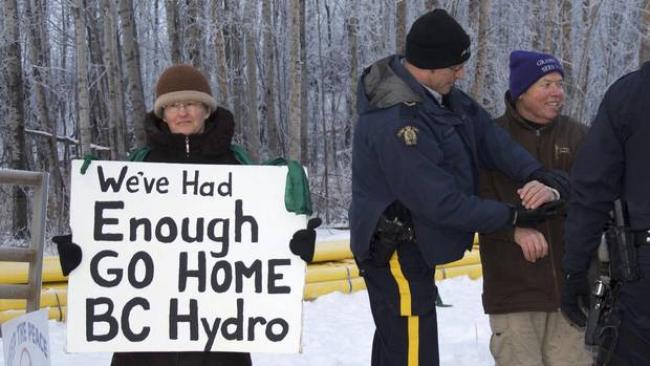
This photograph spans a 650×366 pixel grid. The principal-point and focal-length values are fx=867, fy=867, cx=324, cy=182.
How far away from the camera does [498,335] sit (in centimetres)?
373

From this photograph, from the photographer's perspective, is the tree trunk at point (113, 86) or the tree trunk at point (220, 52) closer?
the tree trunk at point (220, 52)

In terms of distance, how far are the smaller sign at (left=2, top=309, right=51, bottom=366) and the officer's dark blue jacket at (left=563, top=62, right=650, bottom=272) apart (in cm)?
176

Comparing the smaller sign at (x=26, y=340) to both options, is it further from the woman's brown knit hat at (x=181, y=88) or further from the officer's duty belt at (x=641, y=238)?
the officer's duty belt at (x=641, y=238)

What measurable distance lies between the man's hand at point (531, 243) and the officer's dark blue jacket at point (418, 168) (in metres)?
0.24

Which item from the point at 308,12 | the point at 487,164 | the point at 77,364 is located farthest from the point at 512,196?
the point at 308,12

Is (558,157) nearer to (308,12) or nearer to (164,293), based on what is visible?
(164,293)

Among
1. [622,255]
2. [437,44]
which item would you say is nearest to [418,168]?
[437,44]

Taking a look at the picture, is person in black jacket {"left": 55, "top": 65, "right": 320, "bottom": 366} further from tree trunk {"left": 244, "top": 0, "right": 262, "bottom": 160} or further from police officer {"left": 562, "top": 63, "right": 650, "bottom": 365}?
tree trunk {"left": 244, "top": 0, "right": 262, "bottom": 160}

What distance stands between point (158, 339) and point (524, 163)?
1608 millimetres

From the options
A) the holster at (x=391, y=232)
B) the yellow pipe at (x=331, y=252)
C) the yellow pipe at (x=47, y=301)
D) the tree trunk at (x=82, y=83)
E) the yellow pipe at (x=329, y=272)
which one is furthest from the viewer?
the tree trunk at (x=82, y=83)

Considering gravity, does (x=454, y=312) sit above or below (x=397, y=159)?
below

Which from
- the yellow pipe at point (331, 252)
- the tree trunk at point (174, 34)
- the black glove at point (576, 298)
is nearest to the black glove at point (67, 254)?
the black glove at point (576, 298)

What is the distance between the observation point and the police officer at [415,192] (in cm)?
311

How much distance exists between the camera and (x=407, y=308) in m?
3.23
